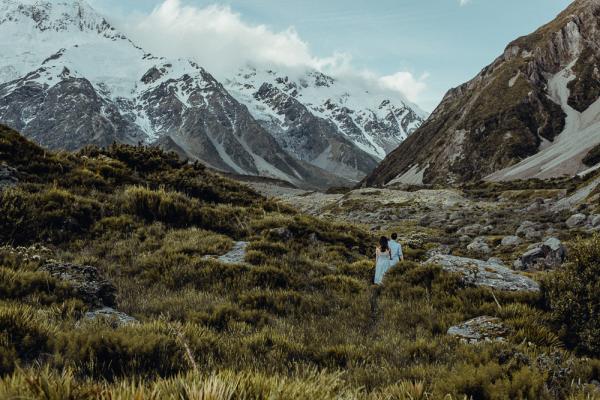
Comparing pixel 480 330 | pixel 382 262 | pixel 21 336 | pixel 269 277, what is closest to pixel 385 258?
pixel 382 262

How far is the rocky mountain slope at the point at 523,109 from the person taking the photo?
4963 inches

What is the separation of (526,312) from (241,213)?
994 cm

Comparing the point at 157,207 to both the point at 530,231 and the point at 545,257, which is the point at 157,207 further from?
the point at 530,231

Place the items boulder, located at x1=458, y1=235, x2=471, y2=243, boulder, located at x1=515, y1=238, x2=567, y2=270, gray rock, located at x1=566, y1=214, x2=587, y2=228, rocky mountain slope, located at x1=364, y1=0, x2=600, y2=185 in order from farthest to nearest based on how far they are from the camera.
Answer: rocky mountain slope, located at x1=364, y1=0, x2=600, y2=185 → gray rock, located at x1=566, y1=214, x2=587, y2=228 → boulder, located at x1=458, y1=235, x2=471, y2=243 → boulder, located at x1=515, y1=238, x2=567, y2=270

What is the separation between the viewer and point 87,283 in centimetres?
727

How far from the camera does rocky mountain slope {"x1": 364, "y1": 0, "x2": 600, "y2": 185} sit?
126 meters

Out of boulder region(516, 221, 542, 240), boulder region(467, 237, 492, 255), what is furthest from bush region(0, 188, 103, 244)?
boulder region(516, 221, 542, 240)

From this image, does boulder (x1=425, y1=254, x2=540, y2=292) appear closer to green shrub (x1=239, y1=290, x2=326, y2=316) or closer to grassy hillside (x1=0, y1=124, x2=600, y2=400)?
grassy hillside (x1=0, y1=124, x2=600, y2=400)

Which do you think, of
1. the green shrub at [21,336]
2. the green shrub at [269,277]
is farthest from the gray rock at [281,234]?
the green shrub at [21,336]

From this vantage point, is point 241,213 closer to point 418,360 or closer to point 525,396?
point 418,360

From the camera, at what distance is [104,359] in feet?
15.5

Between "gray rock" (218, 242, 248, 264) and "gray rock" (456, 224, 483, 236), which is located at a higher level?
"gray rock" (456, 224, 483, 236)

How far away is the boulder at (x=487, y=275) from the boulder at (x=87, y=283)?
7.36m

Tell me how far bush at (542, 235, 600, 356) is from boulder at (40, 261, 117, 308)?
7.51 m
